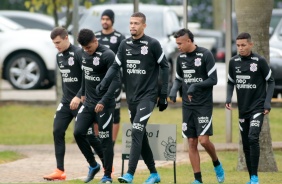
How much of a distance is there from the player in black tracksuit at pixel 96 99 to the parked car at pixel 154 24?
30.5 ft

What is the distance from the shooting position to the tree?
15062 millimetres

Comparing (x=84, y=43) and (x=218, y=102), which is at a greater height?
(x=84, y=43)

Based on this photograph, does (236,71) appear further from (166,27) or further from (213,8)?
(213,8)

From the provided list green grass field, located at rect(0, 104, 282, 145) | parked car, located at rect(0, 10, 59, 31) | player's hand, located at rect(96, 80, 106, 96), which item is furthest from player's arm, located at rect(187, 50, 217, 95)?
parked car, located at rect(0, 10, 59, 31)

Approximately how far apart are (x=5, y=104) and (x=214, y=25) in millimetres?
30565

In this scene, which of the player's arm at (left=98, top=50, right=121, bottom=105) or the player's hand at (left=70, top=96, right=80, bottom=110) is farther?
the player's hand at (left=70, top=96, right=80, bottom=110)

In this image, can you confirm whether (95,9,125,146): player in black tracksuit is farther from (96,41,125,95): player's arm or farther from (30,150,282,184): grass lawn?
(96,41,125,95): player's arm

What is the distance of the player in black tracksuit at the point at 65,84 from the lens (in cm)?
1402

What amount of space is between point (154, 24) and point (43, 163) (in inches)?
319

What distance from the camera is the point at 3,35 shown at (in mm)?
24344

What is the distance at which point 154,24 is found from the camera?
23.9 meters

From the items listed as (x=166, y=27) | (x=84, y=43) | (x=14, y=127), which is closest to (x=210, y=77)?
(x=84, y=43)

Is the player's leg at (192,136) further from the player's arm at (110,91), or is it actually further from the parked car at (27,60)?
the parked car at (27,60)

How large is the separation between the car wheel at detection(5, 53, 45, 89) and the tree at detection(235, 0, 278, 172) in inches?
374
